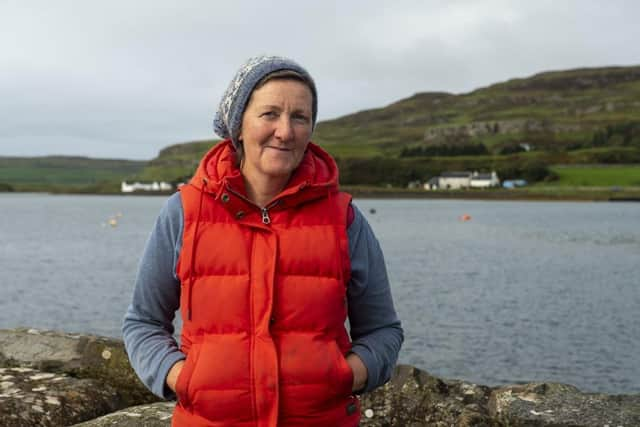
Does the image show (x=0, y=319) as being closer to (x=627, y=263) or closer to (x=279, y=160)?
(x=279, y=160)

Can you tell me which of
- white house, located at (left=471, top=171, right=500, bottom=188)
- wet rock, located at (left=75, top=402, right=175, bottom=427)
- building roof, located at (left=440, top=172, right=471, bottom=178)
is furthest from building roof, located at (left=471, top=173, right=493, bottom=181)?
wet rock, located at (left=75, top=402, right=175, bottom=427)

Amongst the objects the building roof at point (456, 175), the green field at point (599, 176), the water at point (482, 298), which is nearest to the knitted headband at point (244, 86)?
the water at point (482, 298)

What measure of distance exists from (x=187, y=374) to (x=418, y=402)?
3.48 m

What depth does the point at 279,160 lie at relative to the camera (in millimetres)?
2951

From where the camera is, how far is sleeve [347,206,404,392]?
9.88 ft

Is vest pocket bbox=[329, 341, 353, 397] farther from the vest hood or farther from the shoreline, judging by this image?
the shoreline

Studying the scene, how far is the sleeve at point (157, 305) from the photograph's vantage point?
2930 mm

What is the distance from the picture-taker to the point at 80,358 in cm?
664

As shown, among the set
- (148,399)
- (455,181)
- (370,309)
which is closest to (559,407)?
(370,309)

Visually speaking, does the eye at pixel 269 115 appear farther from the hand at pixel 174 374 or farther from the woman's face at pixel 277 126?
the hand at pixel 174 374

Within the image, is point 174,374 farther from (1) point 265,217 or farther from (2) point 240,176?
(2) point 240,176

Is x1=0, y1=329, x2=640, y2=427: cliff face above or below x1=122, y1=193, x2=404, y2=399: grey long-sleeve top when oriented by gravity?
below

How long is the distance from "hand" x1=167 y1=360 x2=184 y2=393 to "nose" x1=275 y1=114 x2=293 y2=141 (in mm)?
959

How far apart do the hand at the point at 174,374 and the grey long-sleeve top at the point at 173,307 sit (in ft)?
0.05
